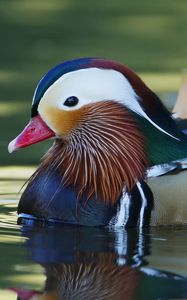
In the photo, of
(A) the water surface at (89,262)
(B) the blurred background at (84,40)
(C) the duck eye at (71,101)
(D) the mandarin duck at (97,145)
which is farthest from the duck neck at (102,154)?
(B) the blurred background at (84,40)

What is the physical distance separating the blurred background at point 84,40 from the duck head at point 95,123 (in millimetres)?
1553

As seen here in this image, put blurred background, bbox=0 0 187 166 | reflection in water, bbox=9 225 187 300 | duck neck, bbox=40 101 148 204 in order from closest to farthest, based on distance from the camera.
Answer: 1. reflection in water, bbox=9 225 187 300
2. duck neck, bbox=40 101 148 204
3. blurred background, bbox=0 0 187 166

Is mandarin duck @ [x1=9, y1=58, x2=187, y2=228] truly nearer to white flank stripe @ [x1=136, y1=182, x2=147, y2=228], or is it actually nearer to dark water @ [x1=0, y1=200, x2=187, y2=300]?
white flank stripe @ [x1=136, y1=182, x2=147, y2=228]

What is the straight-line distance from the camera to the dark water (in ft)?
20.7

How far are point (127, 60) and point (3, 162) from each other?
2830mm

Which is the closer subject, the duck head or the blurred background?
the duck head

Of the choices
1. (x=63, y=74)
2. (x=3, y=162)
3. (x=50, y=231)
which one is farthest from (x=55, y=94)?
(x=3, y=162)

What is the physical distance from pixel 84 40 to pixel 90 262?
5.32 meters

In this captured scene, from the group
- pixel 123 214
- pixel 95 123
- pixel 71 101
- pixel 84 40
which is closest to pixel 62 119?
pixel 71 101

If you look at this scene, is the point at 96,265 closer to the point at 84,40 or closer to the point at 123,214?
the point at 123,214

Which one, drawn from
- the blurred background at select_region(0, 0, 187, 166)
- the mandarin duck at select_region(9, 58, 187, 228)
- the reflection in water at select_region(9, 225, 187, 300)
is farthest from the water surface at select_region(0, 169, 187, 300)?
the blurred background at select_region(0, 0, 187, 166)

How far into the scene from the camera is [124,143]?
7.75m

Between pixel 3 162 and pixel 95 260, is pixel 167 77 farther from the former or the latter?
pixel 95 260

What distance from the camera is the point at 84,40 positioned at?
12.0 metres
